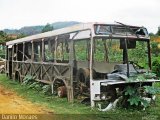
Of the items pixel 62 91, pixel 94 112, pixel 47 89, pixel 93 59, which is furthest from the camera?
pixel 47 89

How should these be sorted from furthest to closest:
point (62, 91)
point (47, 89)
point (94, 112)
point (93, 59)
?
1. point (47, 89)
2. point (62, 91)
3. point (93, 59)
4. point (94, 112)

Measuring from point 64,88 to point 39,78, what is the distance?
3031 millimetres

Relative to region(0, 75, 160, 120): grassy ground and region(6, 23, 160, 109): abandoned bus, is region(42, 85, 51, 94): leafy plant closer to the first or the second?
region(6, 23, 160, 109): abandoned bus

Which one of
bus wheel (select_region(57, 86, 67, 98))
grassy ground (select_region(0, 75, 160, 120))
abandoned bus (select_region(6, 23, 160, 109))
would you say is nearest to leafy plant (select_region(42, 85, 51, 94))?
abandoned bus (select_region(6, 23, 160, 109))

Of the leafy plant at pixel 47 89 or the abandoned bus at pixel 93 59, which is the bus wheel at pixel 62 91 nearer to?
the abandoned bus at pixel 93 59

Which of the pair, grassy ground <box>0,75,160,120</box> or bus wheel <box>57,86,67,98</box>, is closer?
grassy ground <box>0,75,160,120</box>

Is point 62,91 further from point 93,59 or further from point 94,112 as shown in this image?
point 94,112

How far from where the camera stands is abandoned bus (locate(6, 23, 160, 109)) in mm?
10977

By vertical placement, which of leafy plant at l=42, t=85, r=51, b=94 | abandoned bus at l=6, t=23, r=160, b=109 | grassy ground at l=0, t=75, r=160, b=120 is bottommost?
grassy ground at l=0, t=75, r=160, b=120

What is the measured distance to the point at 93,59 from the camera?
36.2 feet

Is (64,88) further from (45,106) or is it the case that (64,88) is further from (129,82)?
(129,82)

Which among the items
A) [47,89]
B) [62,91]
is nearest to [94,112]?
[62,91]

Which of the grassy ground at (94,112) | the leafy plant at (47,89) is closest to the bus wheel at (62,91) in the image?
the grassy ground at (94,112)

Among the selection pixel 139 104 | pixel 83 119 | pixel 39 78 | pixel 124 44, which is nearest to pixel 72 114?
pixel 83 119
